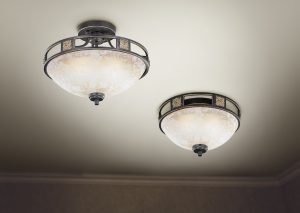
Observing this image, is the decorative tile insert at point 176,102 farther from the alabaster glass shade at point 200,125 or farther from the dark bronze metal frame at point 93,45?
the dark bronze metal frame at point 93,45

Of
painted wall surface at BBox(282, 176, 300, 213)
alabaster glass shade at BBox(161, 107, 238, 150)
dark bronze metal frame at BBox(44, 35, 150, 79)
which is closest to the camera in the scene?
dark bronze metal frame at BBox(44, 35, 150, 79)

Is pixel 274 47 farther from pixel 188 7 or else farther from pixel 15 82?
pixel 15 82

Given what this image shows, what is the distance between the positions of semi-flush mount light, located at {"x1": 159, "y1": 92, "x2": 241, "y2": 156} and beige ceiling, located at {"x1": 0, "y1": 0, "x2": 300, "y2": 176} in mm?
59

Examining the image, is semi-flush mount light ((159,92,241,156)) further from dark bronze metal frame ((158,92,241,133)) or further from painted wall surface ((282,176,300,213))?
painted wall surface ((282,176,300,213))

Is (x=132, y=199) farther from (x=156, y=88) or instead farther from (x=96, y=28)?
(x=96, y=28)

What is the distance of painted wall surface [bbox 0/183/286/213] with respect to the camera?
4.15 m

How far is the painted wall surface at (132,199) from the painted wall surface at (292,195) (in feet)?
0.23

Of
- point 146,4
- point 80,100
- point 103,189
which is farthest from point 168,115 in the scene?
point 103,189

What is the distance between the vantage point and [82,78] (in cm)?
224

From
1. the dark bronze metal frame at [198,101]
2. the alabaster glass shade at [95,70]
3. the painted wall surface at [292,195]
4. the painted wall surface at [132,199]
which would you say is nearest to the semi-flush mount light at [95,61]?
the alabaster glass shade at [95,70]

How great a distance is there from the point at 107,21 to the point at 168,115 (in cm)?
79

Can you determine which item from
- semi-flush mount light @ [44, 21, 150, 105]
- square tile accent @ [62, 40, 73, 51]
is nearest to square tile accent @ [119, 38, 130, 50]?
semi-flush mount light @ [44, 21, 150, 105]

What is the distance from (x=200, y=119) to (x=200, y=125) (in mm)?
31

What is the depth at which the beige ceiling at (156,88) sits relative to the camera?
7.24ft
